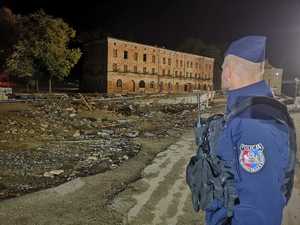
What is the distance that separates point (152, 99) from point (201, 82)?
121 feet

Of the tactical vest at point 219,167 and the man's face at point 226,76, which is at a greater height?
the man's face at point 226,76

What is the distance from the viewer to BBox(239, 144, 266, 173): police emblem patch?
1812mm

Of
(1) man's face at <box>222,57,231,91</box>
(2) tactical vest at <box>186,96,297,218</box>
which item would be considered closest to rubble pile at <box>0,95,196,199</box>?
(2) tactical vest at <box>186,96,297,218</box>

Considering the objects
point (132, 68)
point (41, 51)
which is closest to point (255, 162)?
point (41, 51)

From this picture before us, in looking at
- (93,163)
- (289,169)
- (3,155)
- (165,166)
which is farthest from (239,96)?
(3,155)

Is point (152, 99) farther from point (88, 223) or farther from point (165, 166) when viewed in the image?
point (88, 223)

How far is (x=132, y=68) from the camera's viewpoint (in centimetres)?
5106

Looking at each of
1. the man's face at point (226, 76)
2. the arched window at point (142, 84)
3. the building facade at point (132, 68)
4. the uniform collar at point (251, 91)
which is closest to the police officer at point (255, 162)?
the uniform collar at point (251, 91)

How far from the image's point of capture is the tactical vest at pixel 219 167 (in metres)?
1.97

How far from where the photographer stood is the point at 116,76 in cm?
4856

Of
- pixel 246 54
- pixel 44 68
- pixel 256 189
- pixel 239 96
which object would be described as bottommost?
pixel 256 189

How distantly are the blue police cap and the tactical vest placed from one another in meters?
0.33

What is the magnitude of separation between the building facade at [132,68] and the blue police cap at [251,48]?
45.8 meters

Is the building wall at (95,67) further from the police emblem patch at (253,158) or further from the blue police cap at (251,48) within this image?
the police emblem patch at (253,158)
